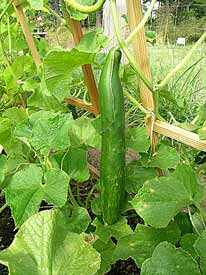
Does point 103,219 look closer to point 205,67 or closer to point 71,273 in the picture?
point 71,273

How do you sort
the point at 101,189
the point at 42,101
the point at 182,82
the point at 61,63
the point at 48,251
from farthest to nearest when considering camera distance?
the point at 182,82, the point at 42,101, the point at 101,189, the point at 61,63, the point at 48,251

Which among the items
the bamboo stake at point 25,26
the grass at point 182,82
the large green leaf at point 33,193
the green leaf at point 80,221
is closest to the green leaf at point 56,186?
the large green leaf at point 33,193

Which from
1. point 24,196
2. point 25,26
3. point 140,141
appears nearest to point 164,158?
point 140,141

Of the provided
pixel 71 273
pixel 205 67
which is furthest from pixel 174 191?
pixel 205 67

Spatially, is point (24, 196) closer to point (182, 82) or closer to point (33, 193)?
point (33, 193)

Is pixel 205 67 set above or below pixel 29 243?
below
